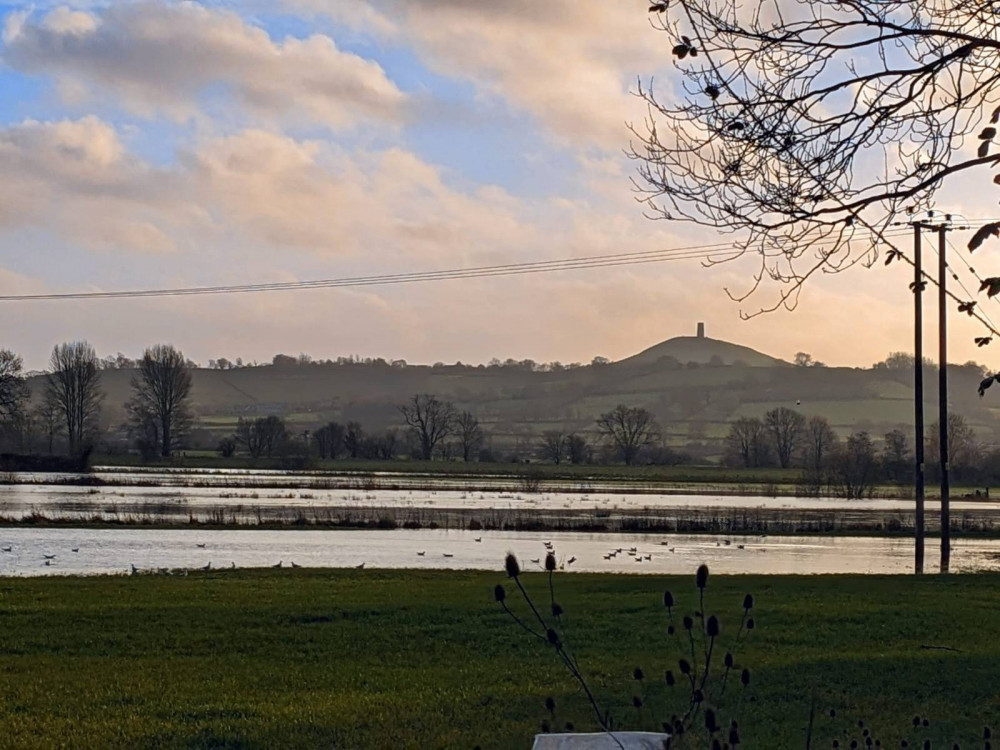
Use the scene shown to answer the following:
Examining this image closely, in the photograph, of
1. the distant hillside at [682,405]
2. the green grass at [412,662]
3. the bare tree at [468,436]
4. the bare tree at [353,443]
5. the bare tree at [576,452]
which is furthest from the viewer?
the distant hillside at [682,405]

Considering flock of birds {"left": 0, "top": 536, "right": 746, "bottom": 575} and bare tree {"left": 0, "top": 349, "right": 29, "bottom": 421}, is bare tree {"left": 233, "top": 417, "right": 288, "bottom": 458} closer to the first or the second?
bare tree {"left": 0, "top": 349, "right": 29, "bottom": 421}

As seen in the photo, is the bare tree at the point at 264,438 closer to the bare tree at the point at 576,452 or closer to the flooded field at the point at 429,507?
the bare tree at the point at 576,452

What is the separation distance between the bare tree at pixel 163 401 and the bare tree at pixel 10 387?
3070 cm

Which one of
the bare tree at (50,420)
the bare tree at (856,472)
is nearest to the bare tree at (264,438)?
the bare tree at (50,420)

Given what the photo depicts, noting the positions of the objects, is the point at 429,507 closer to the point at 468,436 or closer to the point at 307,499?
the point at 307,499

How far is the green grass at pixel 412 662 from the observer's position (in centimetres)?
999

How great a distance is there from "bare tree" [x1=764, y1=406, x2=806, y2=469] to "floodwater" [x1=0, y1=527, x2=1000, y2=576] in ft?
288

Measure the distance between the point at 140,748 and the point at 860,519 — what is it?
164ft

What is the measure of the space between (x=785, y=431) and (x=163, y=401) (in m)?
68.4

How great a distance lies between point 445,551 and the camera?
36031 mm

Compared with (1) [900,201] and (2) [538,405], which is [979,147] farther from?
(2) [538,405]

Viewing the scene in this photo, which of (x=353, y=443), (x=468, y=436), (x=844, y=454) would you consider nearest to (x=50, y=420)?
(x=353, y=443)

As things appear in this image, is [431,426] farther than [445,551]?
Yes

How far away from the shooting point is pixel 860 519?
180 ft
